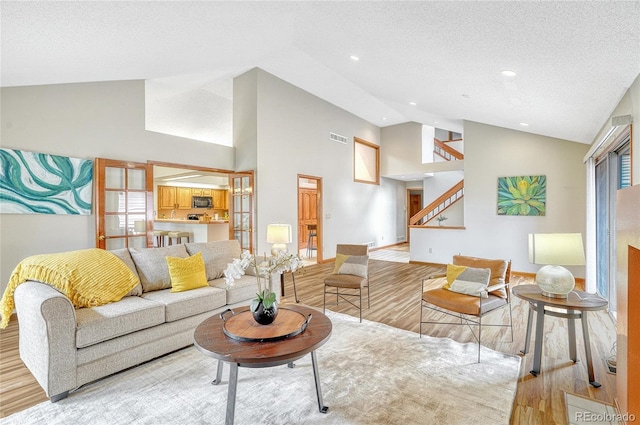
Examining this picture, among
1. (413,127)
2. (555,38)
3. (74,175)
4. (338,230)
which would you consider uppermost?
(413,127)

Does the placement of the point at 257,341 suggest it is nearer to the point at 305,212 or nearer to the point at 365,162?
the point at 365,162

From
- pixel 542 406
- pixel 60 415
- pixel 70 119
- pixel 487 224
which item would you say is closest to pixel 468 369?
pixel 542 406

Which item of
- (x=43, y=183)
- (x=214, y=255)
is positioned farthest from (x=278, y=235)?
(x=43, y=183)

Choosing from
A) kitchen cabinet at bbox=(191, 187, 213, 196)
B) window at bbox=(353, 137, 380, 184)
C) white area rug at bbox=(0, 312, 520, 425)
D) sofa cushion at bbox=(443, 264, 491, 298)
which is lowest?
white area rug at bbox=(0, 312, 520, 425)

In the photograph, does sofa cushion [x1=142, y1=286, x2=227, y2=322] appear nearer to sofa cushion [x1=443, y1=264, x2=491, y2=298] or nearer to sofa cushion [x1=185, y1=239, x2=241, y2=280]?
sofa cushion [x1=185, y1=239, x2=241, y2=280]

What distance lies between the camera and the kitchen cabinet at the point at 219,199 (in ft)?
35.1

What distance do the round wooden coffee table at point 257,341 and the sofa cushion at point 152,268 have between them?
4.03 feet

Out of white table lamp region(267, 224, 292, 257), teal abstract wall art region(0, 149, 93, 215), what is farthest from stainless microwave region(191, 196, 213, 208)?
white table lamp region(267, 224, 292, 257)

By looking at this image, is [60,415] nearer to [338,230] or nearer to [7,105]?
[7,105]

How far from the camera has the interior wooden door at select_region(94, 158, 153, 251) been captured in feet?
14.3

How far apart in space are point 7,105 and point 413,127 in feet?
27.7

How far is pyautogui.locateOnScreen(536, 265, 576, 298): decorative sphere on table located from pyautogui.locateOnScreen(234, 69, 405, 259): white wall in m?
4.55

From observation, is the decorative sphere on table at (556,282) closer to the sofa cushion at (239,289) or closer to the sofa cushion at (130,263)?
the sofa cushion at (239,289)

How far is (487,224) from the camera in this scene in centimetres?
636
